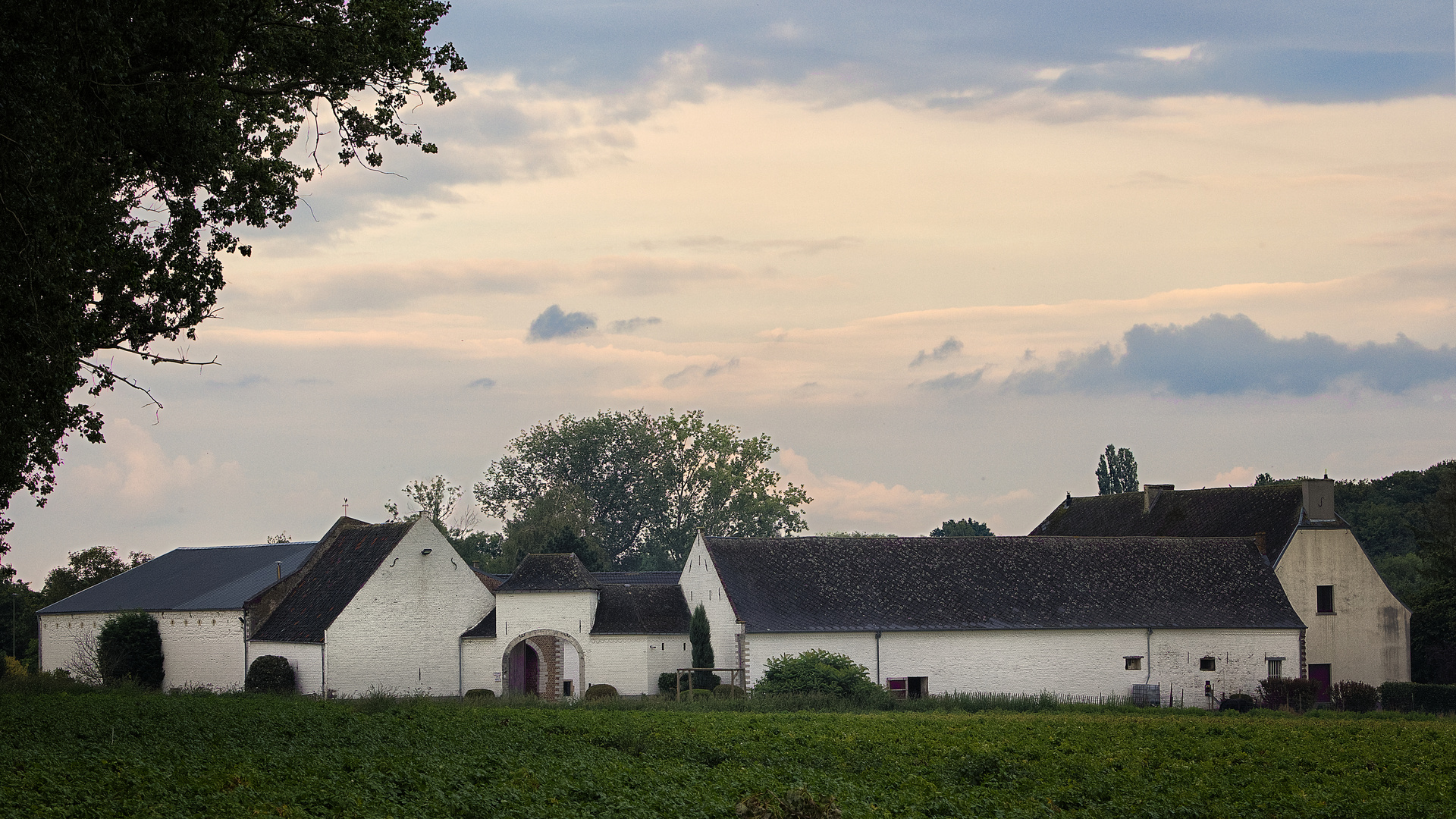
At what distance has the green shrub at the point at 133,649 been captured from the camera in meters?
48.2

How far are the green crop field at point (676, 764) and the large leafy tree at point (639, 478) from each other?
189 ft

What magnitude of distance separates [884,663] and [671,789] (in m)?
26.2

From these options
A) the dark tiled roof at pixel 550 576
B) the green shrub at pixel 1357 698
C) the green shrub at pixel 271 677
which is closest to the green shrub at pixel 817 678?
the dark tiled roof at pixel 550 576

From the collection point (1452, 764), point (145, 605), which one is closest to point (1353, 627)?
point (1452, 764)

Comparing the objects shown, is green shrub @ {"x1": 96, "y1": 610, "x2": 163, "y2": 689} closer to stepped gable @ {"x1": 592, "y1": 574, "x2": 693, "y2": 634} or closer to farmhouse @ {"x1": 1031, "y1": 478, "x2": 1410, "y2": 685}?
stepped gable @ {"x1": 592, "y1": 574, "x2": 693, "y2": 634}

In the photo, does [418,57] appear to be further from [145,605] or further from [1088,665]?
[145,605]

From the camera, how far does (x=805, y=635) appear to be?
41625mm

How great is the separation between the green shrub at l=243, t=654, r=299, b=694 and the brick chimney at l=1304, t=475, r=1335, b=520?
36.6 metres

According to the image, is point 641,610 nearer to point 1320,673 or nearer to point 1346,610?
point 1320,673

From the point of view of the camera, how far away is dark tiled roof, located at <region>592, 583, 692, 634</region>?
44875mm

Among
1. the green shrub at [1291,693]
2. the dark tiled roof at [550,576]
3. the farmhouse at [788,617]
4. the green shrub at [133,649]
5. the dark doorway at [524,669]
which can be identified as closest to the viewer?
the green shrub at [1291,693]

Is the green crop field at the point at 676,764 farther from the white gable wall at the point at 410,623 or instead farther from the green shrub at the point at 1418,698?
the white gable wall at the point at 410,623

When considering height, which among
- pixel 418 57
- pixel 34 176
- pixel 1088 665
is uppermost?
pixel 418 57

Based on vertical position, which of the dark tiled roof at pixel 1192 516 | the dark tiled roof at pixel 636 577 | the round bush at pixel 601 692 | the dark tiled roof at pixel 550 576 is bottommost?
the round bush at pixel 601 692
